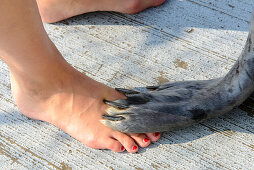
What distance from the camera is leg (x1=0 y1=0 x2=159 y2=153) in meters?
1.42

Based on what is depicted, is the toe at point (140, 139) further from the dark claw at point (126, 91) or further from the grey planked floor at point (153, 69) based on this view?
the dark claw at point (126, 91)

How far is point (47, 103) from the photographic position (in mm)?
1611

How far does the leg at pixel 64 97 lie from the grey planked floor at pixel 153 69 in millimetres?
67

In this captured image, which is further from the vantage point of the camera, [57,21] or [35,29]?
[57,21]

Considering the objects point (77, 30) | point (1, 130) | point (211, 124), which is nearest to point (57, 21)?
point (77, 30)

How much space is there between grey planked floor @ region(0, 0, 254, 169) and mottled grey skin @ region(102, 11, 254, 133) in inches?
5.5

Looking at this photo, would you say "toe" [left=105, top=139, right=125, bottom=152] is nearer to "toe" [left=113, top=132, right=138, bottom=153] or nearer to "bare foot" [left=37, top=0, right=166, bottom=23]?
"toe" [left=113, top=132, right=138, bottom=153]

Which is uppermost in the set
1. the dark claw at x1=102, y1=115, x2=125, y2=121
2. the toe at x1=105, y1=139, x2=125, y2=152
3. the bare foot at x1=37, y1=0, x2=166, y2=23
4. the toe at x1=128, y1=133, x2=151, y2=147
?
the bare foot at x1=37, y1=0, x2=166, y2=23

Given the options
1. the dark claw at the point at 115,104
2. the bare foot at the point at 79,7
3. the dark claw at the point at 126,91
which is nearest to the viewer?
the dark claw at the point at 115,104

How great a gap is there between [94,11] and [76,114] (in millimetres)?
747

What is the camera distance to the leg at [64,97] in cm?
142

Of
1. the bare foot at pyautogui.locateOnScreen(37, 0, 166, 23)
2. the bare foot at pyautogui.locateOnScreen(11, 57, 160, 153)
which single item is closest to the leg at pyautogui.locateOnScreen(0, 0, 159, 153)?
the bare foot at pyautogui.locateOnScreen(11, 57, 160, 153)

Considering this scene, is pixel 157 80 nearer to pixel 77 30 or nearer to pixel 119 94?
pixel 119 94

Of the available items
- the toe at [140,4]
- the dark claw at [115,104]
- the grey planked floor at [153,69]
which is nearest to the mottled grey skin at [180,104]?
the dark claw at [115,104]
